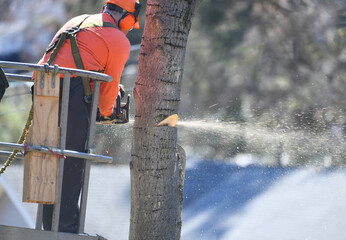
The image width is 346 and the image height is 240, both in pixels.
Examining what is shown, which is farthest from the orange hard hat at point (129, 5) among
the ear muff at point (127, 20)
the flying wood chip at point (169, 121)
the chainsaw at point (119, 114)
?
the flying wood chip at point (169, 121)

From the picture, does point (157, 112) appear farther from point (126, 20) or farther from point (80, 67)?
point (126, 20)

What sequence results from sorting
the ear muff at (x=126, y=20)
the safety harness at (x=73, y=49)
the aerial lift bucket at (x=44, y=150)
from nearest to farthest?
1. the aerial lift bucket at (x=44, y=150)
2. the safety harness at (x=73, y=49)
3. the ear muff at (x=126, y=20)

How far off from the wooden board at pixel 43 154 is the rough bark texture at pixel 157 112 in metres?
0.63

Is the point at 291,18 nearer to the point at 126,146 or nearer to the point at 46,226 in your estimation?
the point at 126,146

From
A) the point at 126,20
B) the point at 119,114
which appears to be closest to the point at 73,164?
the point at 119,114

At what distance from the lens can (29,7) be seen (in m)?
5.18

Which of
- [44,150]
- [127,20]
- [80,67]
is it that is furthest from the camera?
[127,20]

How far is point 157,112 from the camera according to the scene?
2662mm

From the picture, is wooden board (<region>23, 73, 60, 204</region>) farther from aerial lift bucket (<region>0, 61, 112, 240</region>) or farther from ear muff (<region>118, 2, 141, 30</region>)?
ear muff (<region>118, 2, 141, 30</region>)

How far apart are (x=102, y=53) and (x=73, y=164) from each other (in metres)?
0.61

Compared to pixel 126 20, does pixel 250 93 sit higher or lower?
higher

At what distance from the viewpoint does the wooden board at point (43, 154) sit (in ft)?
6.98

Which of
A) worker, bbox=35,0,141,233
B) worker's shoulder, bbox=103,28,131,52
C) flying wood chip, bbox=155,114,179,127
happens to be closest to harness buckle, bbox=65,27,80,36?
worker, bbox=35,0,141,233

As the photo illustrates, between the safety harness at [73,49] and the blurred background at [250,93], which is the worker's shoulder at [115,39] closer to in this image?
the safety harness at [73,49]
